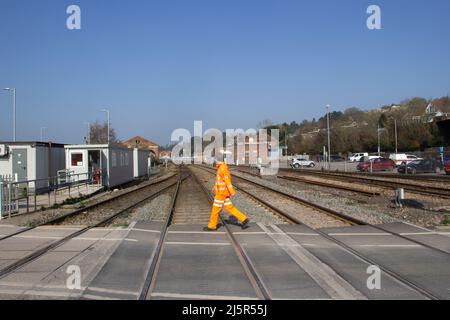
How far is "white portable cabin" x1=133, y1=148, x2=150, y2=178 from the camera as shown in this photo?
4325 centimetres

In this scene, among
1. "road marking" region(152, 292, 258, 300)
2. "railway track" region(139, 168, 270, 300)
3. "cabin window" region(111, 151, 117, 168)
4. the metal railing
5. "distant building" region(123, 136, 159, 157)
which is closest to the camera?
"road marking" region(152, 292, 258, 300)

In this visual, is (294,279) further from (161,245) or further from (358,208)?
(358,208)

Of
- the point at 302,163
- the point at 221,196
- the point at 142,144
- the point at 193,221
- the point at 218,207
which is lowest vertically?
the point at 193,221

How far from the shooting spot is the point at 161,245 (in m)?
9.41

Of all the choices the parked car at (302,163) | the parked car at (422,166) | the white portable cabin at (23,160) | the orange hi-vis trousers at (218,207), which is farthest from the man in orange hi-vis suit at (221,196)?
the parked car at (302,163)

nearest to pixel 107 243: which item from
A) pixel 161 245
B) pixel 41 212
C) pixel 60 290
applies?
pixel 161 245

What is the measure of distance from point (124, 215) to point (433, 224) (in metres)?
9.31

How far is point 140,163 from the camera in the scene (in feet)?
153

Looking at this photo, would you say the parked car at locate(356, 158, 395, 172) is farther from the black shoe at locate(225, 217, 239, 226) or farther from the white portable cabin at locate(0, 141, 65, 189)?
the black shoe at locate(225, 217, 239, 226)

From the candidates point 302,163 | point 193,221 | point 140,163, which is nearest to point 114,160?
point 140,163

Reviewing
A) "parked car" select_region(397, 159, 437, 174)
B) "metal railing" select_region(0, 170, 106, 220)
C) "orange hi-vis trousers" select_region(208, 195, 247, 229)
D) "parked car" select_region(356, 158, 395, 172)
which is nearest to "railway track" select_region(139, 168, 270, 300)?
"orange hi-vis trousers" select_region(208, 195, 247, 229)

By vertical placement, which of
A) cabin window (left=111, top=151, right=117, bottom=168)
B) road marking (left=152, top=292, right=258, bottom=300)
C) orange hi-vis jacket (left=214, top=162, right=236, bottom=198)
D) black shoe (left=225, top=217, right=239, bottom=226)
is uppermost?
cabin window (left=111, top=151, right=117, bottom=168)

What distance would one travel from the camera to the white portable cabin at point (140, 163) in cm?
4325

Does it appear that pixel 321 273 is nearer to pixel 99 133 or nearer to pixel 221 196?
pixel 221 196
